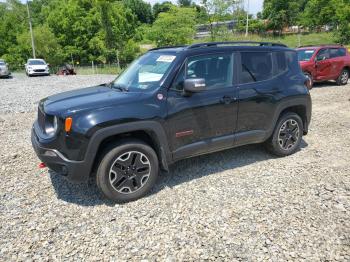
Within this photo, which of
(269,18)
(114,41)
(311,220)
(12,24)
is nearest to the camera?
(311,220)

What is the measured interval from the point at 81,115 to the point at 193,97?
1.42 m

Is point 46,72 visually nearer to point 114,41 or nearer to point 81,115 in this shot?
point 114,41

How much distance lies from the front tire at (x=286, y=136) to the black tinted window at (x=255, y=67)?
80 cm

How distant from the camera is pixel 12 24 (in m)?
51.7

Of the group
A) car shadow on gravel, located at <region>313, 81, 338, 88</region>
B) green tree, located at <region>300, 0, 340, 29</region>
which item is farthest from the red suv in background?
green tree, located at <region>300, 0, 340, 29</region>

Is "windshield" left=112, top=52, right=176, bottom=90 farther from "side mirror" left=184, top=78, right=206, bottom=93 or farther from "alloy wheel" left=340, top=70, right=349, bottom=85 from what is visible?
"alloy wheel" left=340, top=70, right=349, bottom=85

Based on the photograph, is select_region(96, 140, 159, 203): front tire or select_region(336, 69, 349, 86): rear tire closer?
select_region(96, 140, 159, 203): front tire

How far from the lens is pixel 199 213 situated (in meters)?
3.54

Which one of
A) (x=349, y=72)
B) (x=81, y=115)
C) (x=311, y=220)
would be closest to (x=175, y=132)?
(x=81, y=115)

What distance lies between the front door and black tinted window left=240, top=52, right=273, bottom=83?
8.7 inches

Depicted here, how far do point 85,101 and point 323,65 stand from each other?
10.7 metres

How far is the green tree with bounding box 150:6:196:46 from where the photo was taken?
1293 inches

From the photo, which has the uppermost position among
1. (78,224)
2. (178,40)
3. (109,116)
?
(178,40)

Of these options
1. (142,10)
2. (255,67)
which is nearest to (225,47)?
(255,67)
